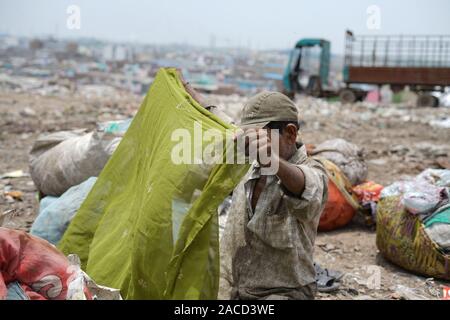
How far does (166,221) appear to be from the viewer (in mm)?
1753

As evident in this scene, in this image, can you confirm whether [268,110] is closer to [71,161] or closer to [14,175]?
[71,161]

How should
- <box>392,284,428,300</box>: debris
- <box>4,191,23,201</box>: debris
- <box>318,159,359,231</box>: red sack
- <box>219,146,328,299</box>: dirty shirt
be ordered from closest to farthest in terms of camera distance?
<box>219,146,328,299</box>: dirty shirt < <box>392,284,428,300</box>: debris < <box>318,159,359,231</box>: red sack < <box>4,191,23,201</box>: debris

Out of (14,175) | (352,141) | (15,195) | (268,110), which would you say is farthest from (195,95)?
(352,141)

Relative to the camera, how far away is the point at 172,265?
1691 mm

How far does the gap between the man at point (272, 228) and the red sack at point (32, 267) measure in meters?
0.68

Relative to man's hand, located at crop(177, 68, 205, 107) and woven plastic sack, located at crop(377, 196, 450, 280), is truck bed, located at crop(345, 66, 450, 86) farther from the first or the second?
man's hand, located at crop(177, 68, 205, 107)

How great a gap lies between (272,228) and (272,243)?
58mm

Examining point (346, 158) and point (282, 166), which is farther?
point (346, 158)

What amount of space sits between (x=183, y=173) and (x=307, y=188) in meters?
0.43

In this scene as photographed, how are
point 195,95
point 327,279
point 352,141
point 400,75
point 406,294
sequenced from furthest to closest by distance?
1. point 400,75
2. point 352,141
3. point 327,279
4. point 406,294
5. point 195,95

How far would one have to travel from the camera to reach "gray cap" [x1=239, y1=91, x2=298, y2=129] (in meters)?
1.93

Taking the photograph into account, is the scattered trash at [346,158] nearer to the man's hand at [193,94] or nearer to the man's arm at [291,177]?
the man's hand at [193,94]

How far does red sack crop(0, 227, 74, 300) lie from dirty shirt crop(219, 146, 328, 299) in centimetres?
68

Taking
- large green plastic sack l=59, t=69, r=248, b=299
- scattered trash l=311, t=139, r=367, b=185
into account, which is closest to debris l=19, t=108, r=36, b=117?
scattered trash l=311, t=139, r=367, b=185
